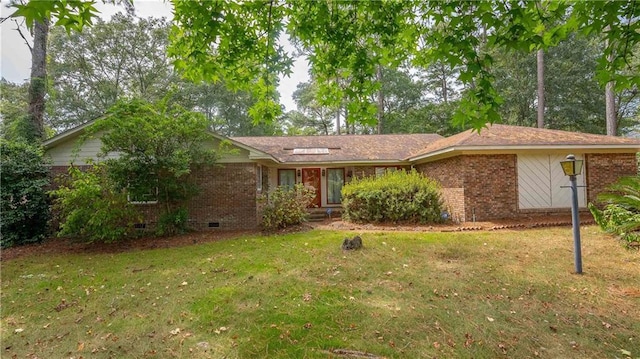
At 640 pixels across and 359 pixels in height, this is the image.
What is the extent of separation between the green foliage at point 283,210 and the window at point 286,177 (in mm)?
A: 4198

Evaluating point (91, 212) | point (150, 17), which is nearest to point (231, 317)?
point (91, 212)

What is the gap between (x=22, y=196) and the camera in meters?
8.92

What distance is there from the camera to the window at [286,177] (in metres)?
15.1

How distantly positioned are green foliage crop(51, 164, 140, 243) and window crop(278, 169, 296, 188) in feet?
23.4

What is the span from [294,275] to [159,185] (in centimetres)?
592

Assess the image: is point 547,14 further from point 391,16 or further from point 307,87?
point 307,87

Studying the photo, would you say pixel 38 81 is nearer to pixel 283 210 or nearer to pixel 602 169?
pixel 283 210

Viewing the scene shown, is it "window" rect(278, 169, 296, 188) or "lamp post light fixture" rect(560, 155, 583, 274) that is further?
"window" rect(278, 169, 296, 188)

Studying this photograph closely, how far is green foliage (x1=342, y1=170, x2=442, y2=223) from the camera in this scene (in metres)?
10.4

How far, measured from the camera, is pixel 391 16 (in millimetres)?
4492

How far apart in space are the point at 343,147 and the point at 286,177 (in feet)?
11.2

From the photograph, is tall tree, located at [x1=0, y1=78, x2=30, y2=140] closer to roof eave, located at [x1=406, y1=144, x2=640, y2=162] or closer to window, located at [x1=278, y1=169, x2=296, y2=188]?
window, located at [x1=278, y1=169, x2=296, y2=188]

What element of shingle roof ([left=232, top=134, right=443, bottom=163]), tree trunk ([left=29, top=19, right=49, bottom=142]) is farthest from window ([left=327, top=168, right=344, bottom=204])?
tree trunk ([left=29, top=19, right=49, bottom=142])

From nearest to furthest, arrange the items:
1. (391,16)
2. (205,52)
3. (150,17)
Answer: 1. (205,52)
2. (391,16)
3. (150,17)
